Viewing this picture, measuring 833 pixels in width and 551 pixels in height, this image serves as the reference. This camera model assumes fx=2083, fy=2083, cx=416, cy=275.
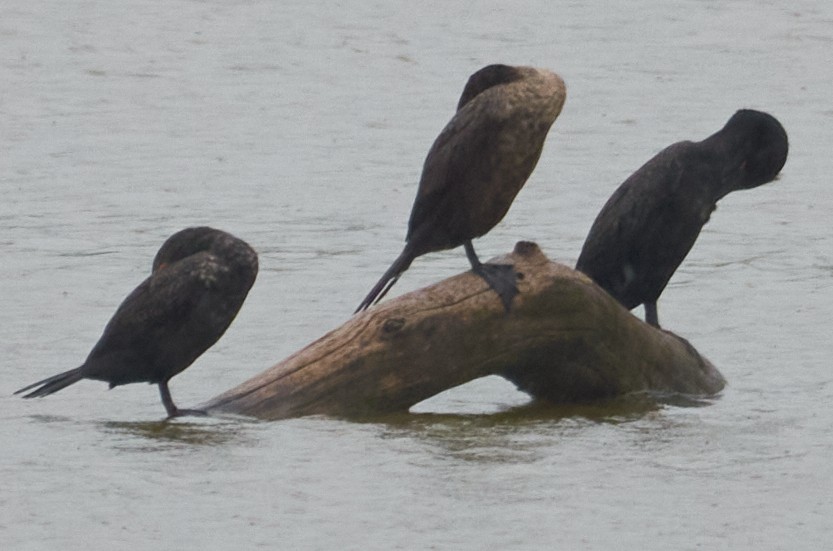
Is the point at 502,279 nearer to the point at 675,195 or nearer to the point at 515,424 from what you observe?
the point at 515,424

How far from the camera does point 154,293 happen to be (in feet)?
24.4

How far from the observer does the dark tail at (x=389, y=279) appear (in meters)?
7.38

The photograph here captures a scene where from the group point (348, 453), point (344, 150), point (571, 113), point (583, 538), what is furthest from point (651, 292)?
point (571, 113)

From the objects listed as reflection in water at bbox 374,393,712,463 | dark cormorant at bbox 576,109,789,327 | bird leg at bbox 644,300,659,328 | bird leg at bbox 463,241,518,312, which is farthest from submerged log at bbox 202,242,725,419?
bird leg at bbox 644,300,659,328

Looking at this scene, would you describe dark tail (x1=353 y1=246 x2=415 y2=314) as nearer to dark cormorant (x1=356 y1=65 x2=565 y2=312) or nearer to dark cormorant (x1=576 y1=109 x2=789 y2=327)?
dark cormorant (x1=356 y1=65 x2=565 y2=312)

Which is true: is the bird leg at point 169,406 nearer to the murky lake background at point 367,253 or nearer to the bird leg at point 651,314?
the murky lake background at point 367,253

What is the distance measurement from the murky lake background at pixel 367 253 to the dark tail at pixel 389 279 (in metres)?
0.45

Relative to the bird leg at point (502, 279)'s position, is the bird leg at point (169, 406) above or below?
below

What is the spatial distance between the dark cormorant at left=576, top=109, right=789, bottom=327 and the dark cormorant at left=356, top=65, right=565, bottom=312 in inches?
27.3

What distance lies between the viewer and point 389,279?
7.43 metres

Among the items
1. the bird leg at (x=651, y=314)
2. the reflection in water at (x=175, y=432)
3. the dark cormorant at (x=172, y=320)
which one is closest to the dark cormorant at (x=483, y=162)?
the dark cormorant at (x=172, y=320)

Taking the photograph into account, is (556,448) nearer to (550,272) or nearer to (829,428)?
(550,272)

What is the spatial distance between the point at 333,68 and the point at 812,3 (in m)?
4.60

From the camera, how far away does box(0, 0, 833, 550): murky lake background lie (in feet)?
20.5
